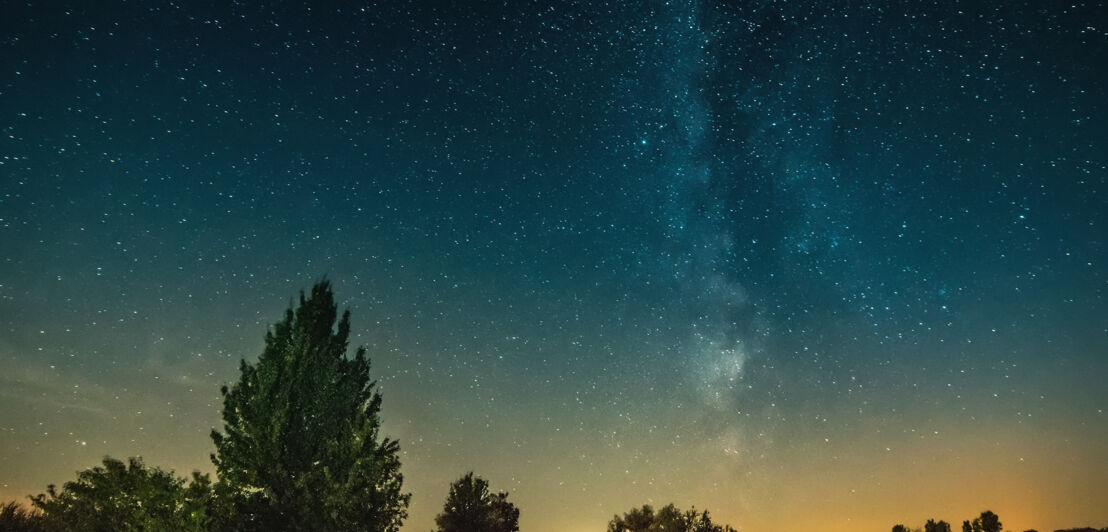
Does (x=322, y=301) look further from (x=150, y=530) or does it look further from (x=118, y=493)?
(x=118, y=493)

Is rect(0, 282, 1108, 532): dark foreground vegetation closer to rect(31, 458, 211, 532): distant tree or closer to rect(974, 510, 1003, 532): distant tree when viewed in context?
rect(31, 458, 211, 532): distant tree

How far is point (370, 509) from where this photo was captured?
17156 mm

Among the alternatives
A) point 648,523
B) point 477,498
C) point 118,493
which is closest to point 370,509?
point 118,493

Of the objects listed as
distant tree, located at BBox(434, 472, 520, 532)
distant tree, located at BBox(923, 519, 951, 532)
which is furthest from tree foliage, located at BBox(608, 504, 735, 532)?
distant tree, located at BBox(923, 519, 951, 532)

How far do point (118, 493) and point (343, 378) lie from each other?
Answer: 508 inches

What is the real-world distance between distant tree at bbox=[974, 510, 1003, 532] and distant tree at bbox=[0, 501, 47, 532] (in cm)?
8706

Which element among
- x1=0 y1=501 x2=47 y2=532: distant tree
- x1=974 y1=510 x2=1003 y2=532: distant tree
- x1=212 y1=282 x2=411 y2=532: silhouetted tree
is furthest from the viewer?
x1=974 y1=510 x2=1003 y2=532: distant tree

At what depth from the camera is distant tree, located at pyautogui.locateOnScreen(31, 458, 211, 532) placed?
679 inches

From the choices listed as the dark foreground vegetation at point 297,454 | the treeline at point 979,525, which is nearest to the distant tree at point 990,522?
the treeline at point 979,525

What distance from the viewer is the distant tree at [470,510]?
3503 centimetres

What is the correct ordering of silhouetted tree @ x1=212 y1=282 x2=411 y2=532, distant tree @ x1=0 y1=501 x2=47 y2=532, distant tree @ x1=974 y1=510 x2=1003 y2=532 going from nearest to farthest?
silhouetted tree @ x1=212 y1=282 x2=411 y2=532 → distant tree @ x1=0 y1=501 x2=47 y2=532 → distant tree @ x1=974 y1=510 x2=1003 y2=532

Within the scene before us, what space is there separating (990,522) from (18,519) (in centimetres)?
8985

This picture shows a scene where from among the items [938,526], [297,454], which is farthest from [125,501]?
[938,526]

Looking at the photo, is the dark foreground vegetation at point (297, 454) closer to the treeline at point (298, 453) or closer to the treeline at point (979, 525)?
the treeline at point (298, 453)
